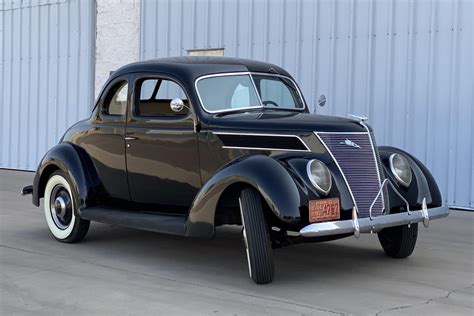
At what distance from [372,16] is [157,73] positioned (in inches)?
188

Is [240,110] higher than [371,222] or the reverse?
higher

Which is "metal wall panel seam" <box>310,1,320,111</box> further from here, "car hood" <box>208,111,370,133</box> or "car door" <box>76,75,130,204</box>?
"car hood" <box>208,111,370,133</box>

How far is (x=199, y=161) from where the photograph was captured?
5953 millimetres

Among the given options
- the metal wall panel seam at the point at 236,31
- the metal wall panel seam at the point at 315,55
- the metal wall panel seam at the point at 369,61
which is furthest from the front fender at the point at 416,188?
the metal wall panel seam at the point at 236,31

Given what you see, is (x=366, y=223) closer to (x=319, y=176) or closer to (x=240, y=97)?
(x=319, y=176)

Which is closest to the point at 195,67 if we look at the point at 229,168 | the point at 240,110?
the point at 240,110

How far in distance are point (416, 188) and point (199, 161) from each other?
1.98 m

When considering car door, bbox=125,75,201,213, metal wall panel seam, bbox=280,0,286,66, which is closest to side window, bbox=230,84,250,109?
car door, bbox=125,75,201,213

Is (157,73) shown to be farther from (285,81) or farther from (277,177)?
(277,177)

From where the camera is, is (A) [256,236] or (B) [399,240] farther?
(B) [399,240]

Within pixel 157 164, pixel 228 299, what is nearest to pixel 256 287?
pixel 228 299

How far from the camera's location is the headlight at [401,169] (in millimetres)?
5812

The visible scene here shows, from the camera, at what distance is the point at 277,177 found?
4.95 meters

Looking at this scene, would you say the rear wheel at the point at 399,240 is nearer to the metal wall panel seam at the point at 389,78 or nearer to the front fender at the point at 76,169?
the front fender at the point at 76,169
